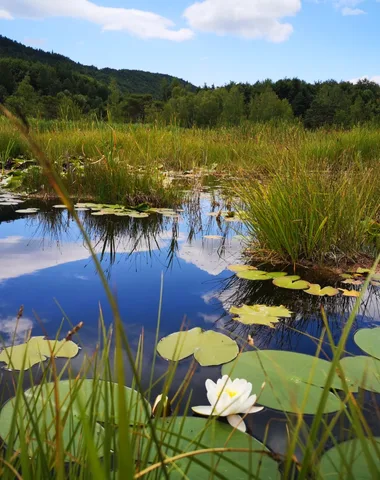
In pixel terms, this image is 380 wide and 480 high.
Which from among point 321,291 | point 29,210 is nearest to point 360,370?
point 321,291

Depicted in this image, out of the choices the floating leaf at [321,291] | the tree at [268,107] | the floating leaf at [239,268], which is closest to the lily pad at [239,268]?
the floating leaf at [239,268]

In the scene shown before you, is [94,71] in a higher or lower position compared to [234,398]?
higher

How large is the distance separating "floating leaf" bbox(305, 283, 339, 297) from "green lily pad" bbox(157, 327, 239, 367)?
1.83 feet

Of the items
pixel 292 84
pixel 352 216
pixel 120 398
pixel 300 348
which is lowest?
pixel 300 348

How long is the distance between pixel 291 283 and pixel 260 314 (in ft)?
1.14

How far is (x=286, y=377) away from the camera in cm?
98

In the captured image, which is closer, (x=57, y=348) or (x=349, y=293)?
(x=57, y=348)

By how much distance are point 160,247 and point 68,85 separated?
50.8 m

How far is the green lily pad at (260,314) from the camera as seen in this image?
134cm

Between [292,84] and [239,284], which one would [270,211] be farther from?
[292,84]

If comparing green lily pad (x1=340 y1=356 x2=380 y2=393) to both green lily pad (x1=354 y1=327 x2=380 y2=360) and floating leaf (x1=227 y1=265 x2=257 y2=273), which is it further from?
floating leaf (x1=227 y1=265 x2=257 y2=273)

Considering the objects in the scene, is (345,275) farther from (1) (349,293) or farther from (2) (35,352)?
(2) (35,352)

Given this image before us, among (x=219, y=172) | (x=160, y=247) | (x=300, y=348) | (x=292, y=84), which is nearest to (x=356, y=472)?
(x=300, y=348)

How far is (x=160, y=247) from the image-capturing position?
2238 millimetres
